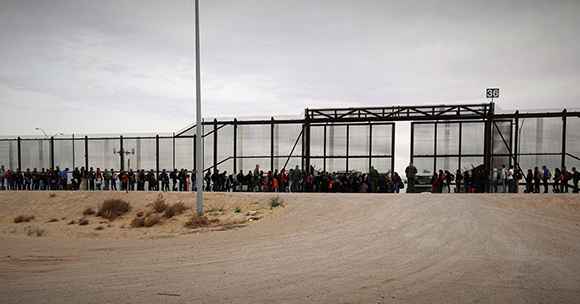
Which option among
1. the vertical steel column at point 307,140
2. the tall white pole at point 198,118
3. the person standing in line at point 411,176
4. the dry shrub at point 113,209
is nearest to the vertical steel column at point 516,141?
the person standing in line at point 411,176

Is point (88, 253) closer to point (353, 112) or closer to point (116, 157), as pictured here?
point (353, 112)

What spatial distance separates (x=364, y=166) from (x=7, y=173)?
83.0 ft

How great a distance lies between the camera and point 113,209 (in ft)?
58.6

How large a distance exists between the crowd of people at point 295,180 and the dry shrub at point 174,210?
5.61m

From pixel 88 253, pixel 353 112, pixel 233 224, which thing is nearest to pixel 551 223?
pixel 233 224

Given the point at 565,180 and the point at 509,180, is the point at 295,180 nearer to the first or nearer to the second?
the point at 509,180

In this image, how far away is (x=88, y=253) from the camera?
8.19 metres

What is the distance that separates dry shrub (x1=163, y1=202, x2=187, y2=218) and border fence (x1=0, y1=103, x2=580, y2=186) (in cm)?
752

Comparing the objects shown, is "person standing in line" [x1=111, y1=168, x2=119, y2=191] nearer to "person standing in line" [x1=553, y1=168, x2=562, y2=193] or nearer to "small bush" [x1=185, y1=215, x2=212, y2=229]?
"small bush" [x1=185, y1=215, x2=212, y2=229]

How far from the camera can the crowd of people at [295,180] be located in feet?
62.6

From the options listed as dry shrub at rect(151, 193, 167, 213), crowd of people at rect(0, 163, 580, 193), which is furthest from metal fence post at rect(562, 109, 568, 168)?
dry shrub at rect(151, 193, 167, 213)

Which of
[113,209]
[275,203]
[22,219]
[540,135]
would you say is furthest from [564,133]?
[22,219]

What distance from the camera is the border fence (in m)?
A: 21.1

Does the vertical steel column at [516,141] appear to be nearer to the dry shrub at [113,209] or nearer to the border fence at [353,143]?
the border fence at [353,143]
